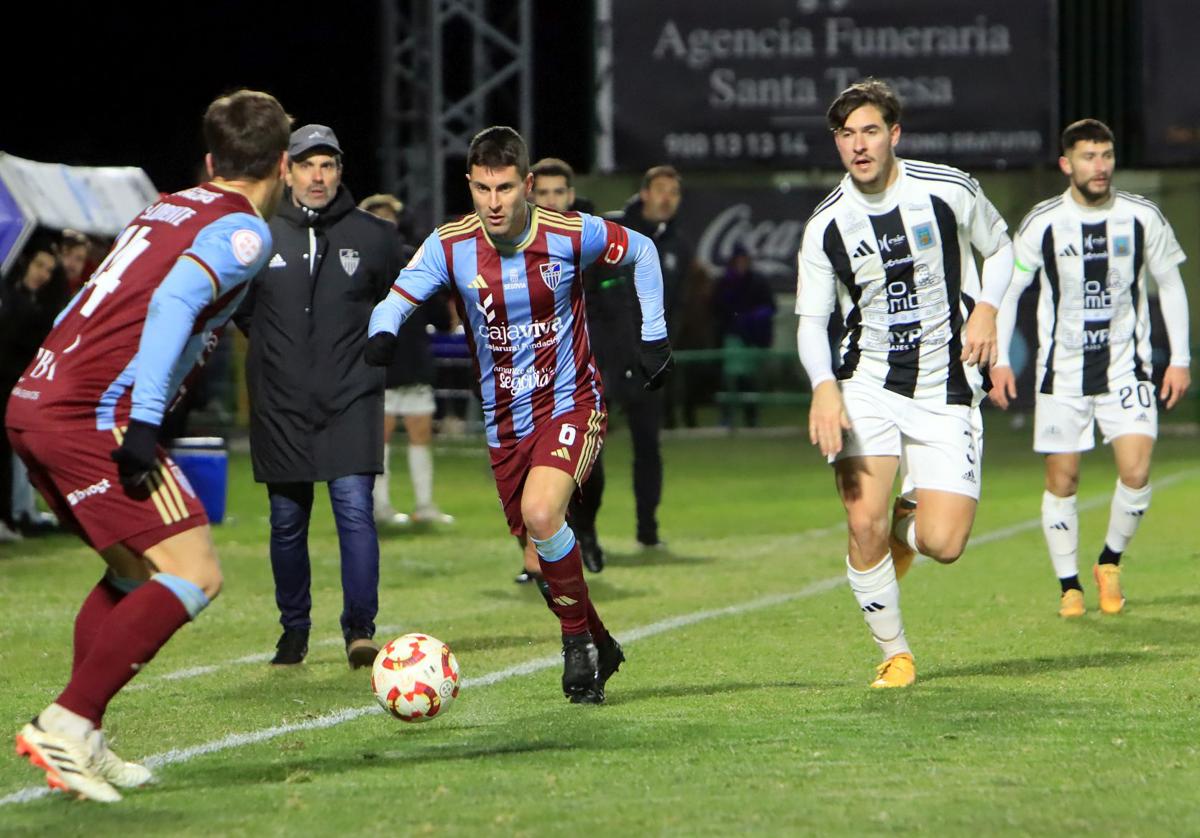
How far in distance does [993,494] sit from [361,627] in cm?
898

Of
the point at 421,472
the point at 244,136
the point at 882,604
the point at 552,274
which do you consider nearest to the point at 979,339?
the point at 882,604

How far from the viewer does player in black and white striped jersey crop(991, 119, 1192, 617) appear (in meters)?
9.56

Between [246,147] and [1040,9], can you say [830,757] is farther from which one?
[1040,9]

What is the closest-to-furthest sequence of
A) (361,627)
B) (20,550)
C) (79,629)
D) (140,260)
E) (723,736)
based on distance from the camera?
(140,260) → (79,629) → (723,736) → (361,627) → (20,550)

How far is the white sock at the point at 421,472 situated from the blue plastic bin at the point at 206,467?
1298 millimetres

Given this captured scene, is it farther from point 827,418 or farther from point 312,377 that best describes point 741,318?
point 827,418

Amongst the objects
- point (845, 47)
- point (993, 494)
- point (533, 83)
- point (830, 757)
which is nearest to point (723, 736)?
point (830, 757)

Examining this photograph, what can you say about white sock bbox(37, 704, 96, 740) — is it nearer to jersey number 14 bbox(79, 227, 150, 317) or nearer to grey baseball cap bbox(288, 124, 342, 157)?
jersey number 14 bbox(79, 227, 150, 317)

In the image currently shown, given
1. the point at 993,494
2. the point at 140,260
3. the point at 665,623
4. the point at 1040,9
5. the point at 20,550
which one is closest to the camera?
the point at 140,260

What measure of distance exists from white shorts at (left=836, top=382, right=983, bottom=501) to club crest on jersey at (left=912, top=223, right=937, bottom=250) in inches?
21.1

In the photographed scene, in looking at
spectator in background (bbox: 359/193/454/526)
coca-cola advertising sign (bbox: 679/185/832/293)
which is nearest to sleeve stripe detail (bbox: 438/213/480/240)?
spectator in background (bbox: 359/193/454/526)

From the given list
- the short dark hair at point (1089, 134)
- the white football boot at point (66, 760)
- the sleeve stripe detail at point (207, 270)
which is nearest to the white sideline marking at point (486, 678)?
the white football boot at point (66, 760)

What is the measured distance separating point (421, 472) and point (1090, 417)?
6.00 metres

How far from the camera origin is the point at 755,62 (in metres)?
23.0
